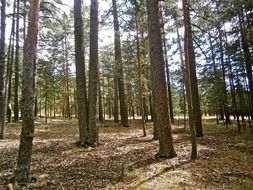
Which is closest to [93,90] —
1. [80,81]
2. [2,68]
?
[80,81]

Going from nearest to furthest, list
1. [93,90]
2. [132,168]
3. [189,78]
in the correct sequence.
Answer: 1. [132,168]
2. [189,78]
3. [93,90]

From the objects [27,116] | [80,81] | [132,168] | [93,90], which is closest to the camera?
[27,116]

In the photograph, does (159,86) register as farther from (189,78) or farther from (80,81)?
(80,81)

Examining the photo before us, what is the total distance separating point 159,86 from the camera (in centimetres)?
973

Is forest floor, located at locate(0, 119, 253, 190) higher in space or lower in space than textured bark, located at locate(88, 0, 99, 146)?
lower

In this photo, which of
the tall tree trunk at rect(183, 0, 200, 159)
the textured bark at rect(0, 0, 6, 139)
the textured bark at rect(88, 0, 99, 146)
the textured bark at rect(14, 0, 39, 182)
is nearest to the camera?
the textured bark at rect(14, 0, 39, 182)

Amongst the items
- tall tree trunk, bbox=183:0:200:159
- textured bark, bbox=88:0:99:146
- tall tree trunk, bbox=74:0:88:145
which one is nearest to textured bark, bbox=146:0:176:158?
tall tree trunk, bbox=183:0:200:159

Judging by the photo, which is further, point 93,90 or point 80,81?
point 80,81

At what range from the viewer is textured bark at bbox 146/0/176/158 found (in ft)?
31.4

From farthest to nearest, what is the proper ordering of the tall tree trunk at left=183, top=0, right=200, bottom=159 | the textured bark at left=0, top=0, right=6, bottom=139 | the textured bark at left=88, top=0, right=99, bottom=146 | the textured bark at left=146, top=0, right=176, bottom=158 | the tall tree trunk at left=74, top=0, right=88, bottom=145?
the textured bark at left=0, top=0, right=6, bottom=139 < the tall tree trunk at left=74, top=0, right=88, bottom=145 < the textured bark at left=88, top=0, right=99, bottom=146 < the textured bark at left=146, top=0, right=176, bottom=158 < the tall tree trunk at left=183, top=0, right=200, bottom=159

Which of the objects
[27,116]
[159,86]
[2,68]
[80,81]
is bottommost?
[27,116]

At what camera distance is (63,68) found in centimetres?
3666

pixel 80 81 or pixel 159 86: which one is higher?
pixel 80 81

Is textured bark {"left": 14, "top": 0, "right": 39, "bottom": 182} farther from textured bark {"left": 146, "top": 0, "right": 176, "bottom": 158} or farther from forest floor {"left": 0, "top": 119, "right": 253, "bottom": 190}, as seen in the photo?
textured bark {"left": 146, "top": 0, "right": 176, "bottom": 158}
